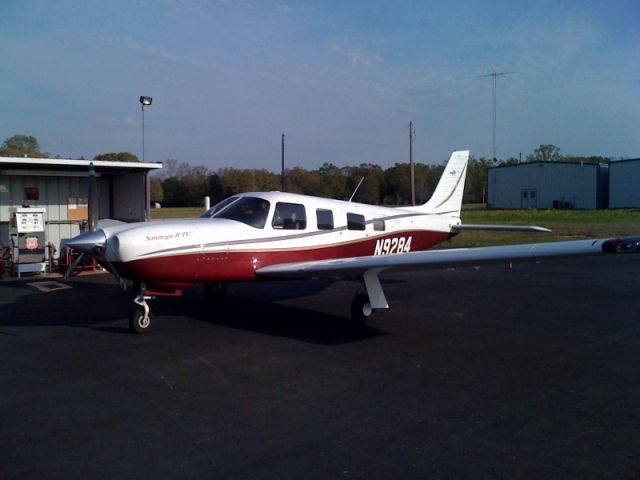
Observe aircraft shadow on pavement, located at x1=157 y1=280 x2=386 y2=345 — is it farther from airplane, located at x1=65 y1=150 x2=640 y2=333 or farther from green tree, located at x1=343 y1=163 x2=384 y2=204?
green tree, located at x1=343 y1=163 x2=384 y2=204

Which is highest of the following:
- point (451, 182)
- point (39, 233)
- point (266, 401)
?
point (451, 182)

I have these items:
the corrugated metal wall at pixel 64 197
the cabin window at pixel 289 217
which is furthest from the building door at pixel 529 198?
the cabin window at pixel 289 217

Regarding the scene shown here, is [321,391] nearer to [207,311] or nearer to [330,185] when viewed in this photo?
[207,311]

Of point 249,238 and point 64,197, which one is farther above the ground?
point 64,197

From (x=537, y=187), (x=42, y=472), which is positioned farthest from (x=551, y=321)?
(x=537, y=187)

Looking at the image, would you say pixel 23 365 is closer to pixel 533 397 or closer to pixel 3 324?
pixel 3 324

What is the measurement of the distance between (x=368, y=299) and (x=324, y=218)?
1938 mm

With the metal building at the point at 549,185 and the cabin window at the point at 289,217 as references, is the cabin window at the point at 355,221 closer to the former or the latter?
the cabin window at the point at 289,217

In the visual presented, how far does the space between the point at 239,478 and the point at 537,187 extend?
68.9 metres

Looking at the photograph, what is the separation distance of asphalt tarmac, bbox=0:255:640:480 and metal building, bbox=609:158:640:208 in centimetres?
5496

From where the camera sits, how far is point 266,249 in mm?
8953

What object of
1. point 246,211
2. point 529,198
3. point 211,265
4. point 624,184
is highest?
point 624,184

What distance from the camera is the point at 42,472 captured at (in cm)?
390

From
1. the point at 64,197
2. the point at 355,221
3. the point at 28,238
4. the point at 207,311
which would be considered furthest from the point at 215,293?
the point at 64,197
